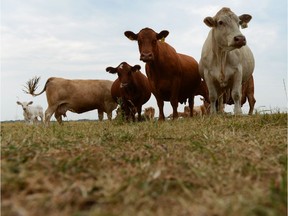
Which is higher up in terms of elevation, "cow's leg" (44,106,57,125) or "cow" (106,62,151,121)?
"cow" (106,62,151,121)

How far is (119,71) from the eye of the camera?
11438mm

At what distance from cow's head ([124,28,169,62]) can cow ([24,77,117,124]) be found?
6.49 m

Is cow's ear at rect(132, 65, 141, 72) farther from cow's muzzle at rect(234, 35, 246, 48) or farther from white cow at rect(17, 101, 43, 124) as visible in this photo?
white cow at rect(17, 101, 43, 124)

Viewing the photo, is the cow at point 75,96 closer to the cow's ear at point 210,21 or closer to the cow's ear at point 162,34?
the cow's ear at point 162,34

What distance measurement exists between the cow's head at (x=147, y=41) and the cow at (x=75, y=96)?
6489 mm

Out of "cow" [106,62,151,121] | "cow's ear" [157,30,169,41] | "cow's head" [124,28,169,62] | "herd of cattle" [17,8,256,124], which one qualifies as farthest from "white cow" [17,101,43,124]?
"cow's ear" [157,30,169,41]

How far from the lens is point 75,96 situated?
15.3 metres

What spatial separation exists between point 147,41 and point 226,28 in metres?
1.86

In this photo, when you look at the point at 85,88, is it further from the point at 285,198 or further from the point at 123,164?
the point at 285,198

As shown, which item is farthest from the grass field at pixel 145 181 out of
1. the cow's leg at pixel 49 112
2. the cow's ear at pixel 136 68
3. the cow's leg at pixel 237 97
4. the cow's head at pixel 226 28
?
the cow's leg at pixel 49 112

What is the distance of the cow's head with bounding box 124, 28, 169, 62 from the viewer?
8461 mm

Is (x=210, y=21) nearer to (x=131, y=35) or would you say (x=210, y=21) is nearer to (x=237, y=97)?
(x=237, y=97)

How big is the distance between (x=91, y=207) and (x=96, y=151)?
55.1 inches

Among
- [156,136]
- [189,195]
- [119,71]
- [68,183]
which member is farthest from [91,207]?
[119,71]
